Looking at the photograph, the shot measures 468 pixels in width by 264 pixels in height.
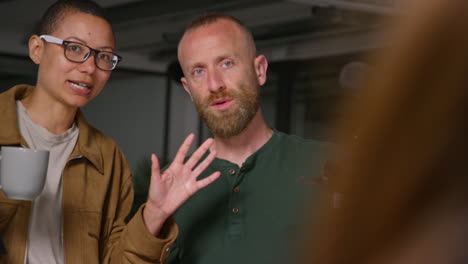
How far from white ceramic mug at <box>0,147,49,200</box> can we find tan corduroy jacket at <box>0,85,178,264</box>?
0.28 ft

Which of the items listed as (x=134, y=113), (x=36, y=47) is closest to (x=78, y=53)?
(x=36, y=47)

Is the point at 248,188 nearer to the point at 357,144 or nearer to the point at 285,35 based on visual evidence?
the point at 357,144

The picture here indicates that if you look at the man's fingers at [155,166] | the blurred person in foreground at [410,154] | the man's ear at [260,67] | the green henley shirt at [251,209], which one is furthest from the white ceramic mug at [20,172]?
the blurred person in foreground at [410,154]

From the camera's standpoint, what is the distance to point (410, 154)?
201 mm

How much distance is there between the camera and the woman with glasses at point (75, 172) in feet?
4.01

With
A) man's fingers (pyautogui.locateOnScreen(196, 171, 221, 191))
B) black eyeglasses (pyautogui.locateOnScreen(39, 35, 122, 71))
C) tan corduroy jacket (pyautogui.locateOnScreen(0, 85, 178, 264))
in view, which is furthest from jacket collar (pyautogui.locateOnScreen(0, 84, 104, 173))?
man's fingers (pyautogui.locateOnScreen(196, 171, 221, 191))

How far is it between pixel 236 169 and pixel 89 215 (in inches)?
14.9

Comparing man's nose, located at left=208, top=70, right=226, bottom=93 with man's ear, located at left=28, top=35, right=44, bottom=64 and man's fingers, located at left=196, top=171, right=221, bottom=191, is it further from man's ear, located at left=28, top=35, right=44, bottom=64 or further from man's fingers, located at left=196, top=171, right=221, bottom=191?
man's ear, located at left=28, top=35, right=44, bottom=64

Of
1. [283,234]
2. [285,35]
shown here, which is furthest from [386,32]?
[285,35]

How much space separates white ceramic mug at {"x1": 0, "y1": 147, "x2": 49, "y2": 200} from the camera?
3.69 ft

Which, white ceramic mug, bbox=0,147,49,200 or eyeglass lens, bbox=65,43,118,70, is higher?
eyeglass lens, bbox=65,43,118,70

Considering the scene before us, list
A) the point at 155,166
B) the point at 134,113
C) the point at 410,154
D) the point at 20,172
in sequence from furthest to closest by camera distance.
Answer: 1. the point at 134,113
2. the point at 155,166
3. the point at 20,172
4. the point at 410,154

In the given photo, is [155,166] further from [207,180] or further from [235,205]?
[235,205]

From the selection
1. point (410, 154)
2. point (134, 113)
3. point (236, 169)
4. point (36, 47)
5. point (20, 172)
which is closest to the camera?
point (410, 154)
